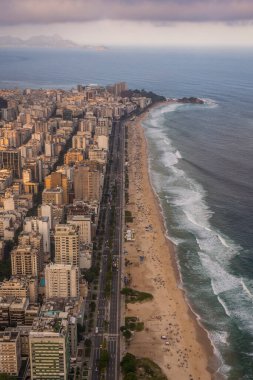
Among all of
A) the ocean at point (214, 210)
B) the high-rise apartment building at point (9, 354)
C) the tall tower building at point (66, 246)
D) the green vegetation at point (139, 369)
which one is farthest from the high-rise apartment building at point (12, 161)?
the green vegetation at point (139, 369)

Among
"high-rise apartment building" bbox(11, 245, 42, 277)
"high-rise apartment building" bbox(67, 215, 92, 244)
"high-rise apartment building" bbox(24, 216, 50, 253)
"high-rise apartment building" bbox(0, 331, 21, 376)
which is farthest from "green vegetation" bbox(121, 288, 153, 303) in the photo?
"high-rise apartment building" bbox(0, 331, 21, 376)

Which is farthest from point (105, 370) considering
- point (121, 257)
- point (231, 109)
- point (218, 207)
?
point (231, 109)

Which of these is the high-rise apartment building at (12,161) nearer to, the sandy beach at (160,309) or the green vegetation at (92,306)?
the sandy beach at (160,309)

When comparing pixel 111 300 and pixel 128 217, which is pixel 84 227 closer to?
pixel 128 217

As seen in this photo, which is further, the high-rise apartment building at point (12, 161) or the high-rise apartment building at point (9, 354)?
the high-rise apartment building at point (12, 161)

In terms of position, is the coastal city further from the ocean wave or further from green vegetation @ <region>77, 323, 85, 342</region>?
the ocean wave

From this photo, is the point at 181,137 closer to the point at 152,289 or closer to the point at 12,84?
the point at 152,289
